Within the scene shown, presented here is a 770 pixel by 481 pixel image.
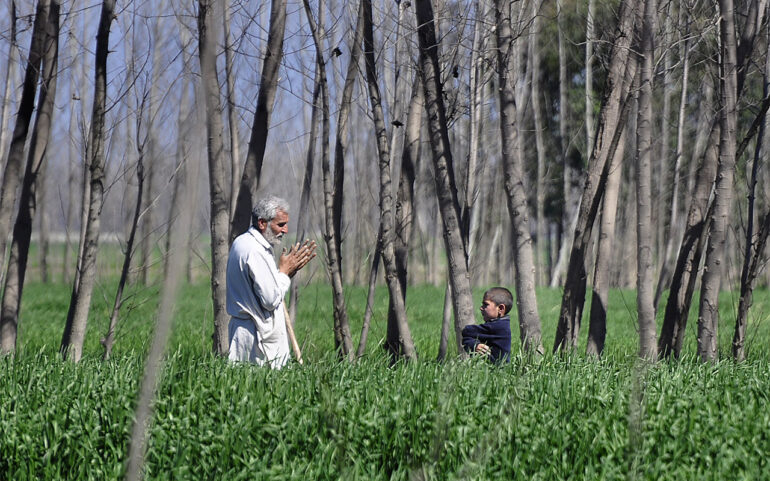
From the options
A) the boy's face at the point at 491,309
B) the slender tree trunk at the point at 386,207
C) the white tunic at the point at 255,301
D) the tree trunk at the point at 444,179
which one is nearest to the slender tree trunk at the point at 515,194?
the tree trunk at the point at 444,179

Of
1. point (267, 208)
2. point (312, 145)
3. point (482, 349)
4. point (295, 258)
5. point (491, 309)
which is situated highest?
point (312, 145)

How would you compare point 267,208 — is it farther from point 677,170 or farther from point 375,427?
point 677,170

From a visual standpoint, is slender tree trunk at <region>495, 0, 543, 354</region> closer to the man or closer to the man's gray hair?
the man

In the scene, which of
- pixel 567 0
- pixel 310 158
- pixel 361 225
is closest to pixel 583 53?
pixel 567 0

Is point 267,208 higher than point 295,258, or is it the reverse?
point 267,208

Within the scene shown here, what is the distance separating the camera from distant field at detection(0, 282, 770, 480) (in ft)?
12.6

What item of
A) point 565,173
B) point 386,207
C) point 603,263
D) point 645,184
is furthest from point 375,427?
point 565,173

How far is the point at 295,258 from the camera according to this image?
5.11 meters

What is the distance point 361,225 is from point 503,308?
22221 millimetres

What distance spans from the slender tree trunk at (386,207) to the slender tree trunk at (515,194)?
3.71ft

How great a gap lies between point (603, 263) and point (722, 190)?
1.18m

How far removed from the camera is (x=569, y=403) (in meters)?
4.22

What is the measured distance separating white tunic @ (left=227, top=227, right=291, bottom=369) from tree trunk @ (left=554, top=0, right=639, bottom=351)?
8.97 feet

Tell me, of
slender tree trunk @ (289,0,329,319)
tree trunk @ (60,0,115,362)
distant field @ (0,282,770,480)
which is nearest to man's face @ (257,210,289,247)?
distant field @ (0,282,770,480)
